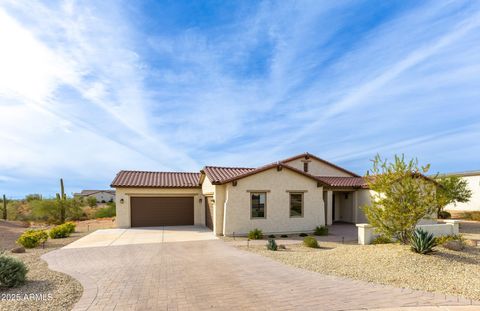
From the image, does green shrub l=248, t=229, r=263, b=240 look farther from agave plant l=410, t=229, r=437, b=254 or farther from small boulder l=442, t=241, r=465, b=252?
small boulder l=442, t=241, r=465, b=252

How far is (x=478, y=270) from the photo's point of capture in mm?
8430

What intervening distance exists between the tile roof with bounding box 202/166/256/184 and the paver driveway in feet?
21.0

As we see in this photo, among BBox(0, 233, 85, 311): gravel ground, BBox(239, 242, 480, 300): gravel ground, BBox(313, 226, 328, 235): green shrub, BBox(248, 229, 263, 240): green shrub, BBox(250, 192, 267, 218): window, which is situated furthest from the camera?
BBox(313, 226, 328, 235): green shrub

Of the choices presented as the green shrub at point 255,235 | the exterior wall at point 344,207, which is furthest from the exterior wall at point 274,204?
the exterior wall at point 344,207

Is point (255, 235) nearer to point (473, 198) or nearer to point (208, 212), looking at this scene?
point (208, 212)

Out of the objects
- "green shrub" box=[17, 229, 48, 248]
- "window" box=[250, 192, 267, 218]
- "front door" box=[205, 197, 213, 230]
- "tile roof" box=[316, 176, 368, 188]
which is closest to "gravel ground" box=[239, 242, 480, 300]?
"window" box=[250, 192, 267, 218]

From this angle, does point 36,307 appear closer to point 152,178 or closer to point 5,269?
point 5,269

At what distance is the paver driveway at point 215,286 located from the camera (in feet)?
19.7

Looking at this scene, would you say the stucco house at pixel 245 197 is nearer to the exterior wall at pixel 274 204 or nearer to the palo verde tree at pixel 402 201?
the exterior wall at pixel 274 204

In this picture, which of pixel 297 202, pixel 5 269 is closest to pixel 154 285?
pixel 5 269

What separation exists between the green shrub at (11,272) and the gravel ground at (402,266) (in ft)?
25.7

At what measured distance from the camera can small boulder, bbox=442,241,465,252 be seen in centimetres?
1074

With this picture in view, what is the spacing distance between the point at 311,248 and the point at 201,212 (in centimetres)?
1126

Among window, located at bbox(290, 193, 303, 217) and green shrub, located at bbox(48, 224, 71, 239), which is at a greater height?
window, located at bbox(290, 193, 303, 217)
